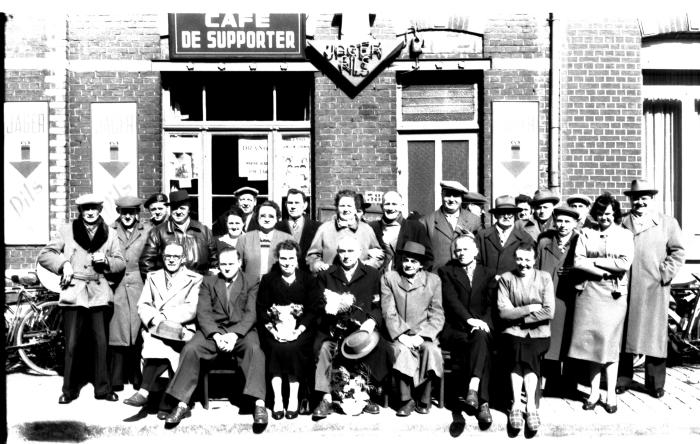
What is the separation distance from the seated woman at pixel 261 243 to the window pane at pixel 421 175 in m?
3.40

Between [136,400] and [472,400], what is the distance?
2.92m

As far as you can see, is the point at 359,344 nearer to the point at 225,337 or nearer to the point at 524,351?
the point at 225,337

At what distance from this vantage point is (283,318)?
7.32 m

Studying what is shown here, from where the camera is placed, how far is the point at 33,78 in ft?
34.9

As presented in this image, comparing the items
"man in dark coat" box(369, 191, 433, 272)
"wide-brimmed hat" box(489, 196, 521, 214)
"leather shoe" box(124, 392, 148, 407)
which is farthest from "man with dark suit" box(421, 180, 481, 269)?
"leather shoe" box(124, 392, 148, 407)

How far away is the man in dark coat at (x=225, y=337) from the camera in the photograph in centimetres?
704

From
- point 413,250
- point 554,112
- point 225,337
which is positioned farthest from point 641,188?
point 225,337

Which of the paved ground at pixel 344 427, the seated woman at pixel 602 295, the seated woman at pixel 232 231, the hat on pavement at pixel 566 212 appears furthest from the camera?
the seated woman at pixel 232 231

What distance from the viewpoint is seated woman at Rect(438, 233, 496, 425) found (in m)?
7.16

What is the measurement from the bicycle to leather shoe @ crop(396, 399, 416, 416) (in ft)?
12.9

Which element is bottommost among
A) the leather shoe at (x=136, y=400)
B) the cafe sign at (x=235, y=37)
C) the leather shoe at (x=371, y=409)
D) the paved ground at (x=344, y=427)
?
the paved ground at (x=344, y=427)

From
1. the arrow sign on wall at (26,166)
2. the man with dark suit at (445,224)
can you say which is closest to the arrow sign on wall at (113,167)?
the arrow sign on wall at (26,166)

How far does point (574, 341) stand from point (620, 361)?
1.09 m

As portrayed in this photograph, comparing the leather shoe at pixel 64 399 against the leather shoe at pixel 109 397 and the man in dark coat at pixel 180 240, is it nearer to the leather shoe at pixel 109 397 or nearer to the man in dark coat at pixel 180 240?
the leather shoe at pixel 109 397
